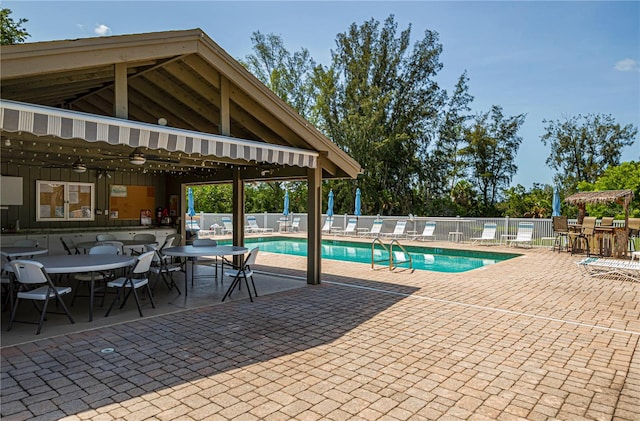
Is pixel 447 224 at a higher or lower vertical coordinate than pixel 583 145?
lower

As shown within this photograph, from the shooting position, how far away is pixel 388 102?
32750mm

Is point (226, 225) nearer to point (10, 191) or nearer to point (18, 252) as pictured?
point (10, 191)

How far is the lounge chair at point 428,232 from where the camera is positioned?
22.0 m

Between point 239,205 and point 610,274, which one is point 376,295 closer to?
point 239,205

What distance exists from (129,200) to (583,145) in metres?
39.4

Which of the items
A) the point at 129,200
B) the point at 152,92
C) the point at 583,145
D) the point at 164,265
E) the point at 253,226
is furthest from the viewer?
the point at 583,145

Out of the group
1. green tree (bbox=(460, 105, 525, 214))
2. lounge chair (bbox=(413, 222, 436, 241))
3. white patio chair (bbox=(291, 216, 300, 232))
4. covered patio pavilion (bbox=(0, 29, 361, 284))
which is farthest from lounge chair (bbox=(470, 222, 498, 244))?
green tree (bbox=(460, 105, 525, 214))

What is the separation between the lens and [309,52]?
36656 mm

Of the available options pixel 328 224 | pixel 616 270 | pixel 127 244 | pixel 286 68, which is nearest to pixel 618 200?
pixel 616 270

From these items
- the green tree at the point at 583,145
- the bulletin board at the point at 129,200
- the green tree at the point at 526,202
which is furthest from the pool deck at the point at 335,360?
the green tree at the point at 583,145

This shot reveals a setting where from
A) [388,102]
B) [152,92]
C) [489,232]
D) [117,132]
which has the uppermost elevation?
[388,102]

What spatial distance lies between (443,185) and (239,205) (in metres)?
26.1

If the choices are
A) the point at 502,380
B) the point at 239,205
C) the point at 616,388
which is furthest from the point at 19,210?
the point at 616,388

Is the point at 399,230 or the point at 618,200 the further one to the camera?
the point at 399,230
